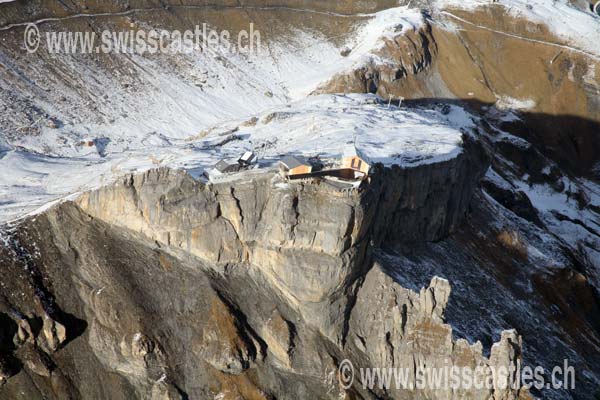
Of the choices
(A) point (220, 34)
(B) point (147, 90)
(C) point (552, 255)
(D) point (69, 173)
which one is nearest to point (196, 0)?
(A) point (220, 34)

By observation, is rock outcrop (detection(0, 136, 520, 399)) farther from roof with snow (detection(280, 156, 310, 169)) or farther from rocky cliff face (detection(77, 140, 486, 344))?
roof with snow (detection(280, 156, 310, 169))

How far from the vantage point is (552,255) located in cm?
8344

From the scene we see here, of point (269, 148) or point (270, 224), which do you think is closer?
point (270, 224)

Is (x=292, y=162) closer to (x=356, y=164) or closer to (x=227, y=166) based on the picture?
(x=356, y=164)

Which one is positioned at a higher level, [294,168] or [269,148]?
[294,168]

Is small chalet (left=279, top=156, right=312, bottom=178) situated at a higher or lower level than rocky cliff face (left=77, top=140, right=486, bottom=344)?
higher

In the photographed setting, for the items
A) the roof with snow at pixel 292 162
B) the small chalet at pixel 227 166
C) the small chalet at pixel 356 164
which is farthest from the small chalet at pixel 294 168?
the small chalet at pixel 227 166

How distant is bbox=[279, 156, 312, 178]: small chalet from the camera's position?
53375 mm

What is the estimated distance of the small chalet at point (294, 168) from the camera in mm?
53375

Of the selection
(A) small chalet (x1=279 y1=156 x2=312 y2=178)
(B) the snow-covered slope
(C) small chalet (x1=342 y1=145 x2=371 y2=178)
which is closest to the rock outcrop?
(A) small chalet (x1=279 y1=156 x2=312 y2=178)

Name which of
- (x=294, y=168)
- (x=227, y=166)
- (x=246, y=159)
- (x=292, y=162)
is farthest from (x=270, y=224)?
(x=246, y=159)

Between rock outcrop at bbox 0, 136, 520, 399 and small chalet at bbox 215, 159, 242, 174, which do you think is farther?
small chalet at bbox 215, 159, 242, 174

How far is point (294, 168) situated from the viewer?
5334 centimetres

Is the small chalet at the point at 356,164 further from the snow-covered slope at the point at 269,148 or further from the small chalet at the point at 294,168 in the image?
the snow-covered slope at the point at 269,148
